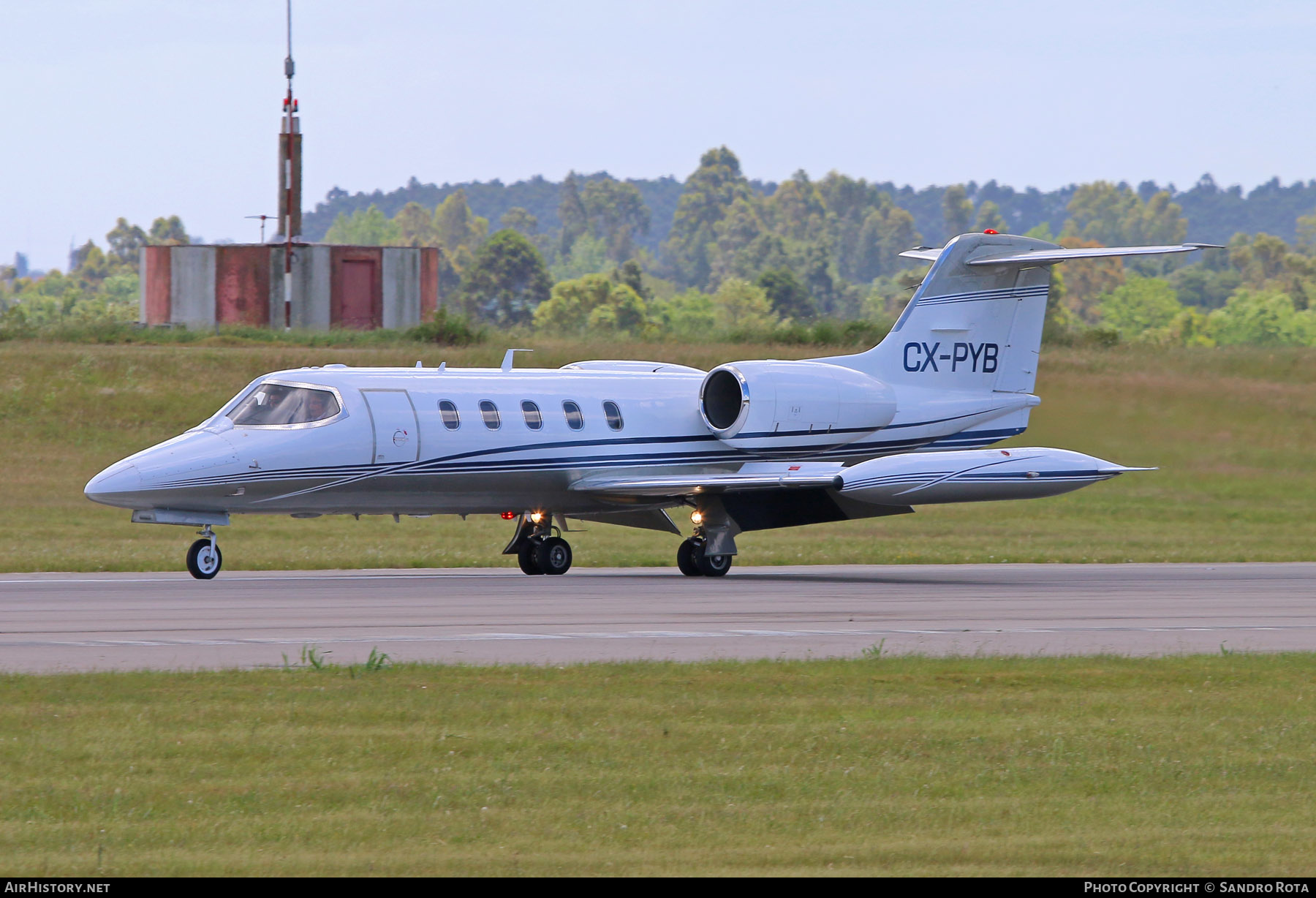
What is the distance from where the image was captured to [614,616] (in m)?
18.7

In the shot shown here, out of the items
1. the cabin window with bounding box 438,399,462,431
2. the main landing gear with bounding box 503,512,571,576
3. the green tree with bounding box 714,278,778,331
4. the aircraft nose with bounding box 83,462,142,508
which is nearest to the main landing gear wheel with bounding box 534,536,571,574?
the main landing gear with bounding box 503,512,571,576

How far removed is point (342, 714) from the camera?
11695 millimetres

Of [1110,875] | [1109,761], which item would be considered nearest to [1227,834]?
[1110,875]

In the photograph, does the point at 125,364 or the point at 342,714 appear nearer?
the point at 342,714

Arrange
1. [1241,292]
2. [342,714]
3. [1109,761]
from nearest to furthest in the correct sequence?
1. [1109,761]
2. [342,714]
3. [1241,292]

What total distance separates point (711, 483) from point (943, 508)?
19.7 m

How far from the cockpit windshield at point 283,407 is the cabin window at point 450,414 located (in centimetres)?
160

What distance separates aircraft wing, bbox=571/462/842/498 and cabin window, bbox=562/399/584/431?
32.8 inches

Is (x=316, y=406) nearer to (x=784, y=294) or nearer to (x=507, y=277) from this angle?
(x=784, y=294)

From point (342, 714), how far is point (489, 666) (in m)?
2.59

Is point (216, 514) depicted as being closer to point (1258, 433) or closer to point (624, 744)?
point (624, 744)

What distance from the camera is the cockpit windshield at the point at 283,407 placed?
23.4 metres

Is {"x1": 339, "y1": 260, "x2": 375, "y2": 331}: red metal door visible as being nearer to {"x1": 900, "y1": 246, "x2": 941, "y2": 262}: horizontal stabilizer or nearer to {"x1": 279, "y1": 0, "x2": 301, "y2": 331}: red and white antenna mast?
{"x1": 279, "y1": 0, "x2": 301, "y2": 331}: red and white antenna mast

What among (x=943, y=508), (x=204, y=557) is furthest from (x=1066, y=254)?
(x=943, y=508)
